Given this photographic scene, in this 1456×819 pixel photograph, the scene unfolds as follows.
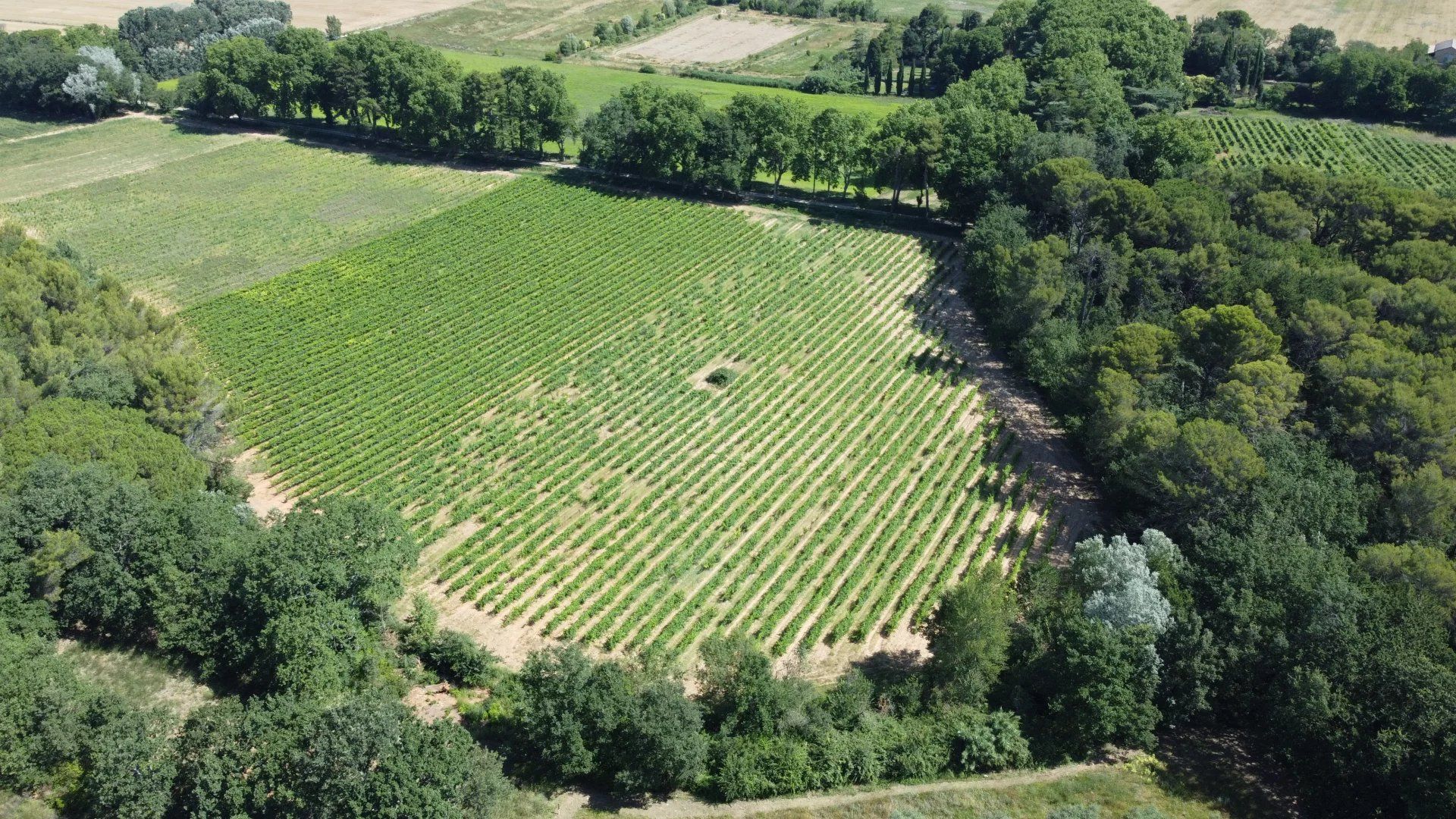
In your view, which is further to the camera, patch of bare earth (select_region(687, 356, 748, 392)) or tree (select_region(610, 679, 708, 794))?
patch of bare earth (select_region(687, 356, 748, 392))

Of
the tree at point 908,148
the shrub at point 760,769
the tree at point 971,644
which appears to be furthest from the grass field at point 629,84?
the shrub at point 760,769

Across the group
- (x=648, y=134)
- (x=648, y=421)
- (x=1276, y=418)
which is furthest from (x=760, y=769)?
(x=648, y=134)

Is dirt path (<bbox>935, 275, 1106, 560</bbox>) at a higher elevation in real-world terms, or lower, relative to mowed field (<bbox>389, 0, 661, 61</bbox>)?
lower

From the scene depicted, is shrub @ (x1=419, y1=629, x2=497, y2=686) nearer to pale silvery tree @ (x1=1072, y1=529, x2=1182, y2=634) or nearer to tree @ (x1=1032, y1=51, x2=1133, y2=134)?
pale silvery tree @ (x1=1072, y1=529, x2=1182, y2=634)

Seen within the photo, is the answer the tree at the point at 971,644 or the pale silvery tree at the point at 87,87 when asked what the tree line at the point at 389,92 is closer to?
the pale silvery tree at the point at 87,87

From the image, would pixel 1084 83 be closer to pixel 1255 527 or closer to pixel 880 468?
pixel 880 468

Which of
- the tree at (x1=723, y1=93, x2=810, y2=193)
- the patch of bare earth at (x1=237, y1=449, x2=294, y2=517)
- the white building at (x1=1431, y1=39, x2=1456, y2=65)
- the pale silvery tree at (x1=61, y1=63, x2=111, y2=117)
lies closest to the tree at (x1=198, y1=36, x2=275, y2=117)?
the pale silvery tree at (x1=61, y1=63, x2=111, y2=117)

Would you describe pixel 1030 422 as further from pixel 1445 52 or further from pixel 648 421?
pixel 1445 52

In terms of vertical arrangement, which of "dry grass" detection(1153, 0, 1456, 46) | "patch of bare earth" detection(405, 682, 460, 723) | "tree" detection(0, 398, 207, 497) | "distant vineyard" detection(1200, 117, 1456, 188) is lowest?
"patch of bare earth" detection(405, 682, 460, 723)
